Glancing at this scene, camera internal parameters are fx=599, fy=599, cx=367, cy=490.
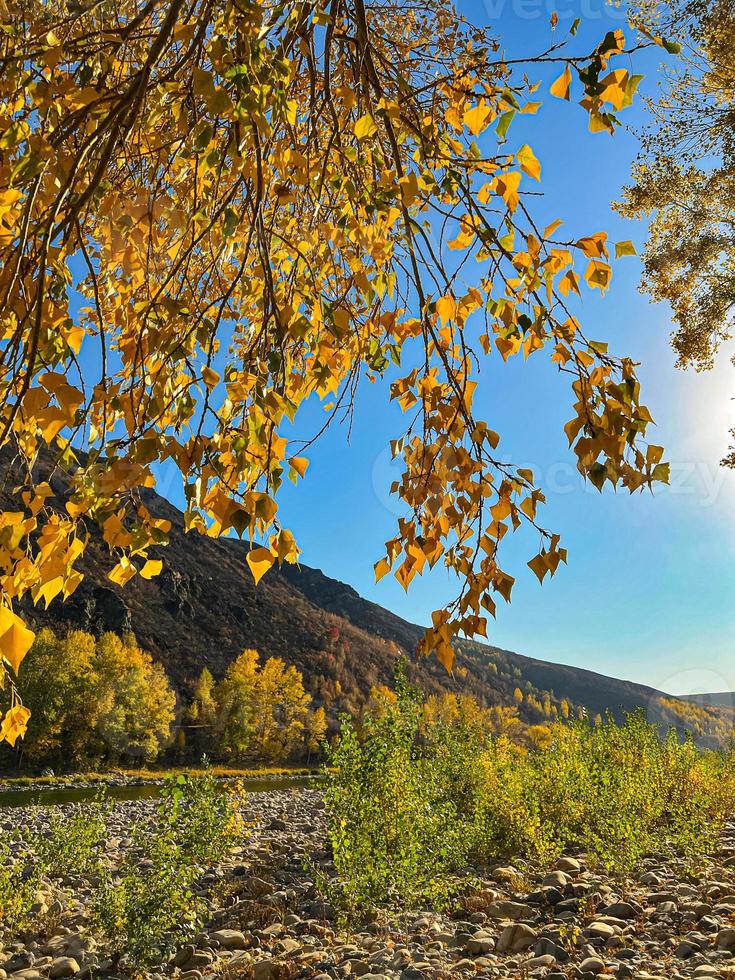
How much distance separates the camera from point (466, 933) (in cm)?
588

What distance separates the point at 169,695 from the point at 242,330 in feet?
153

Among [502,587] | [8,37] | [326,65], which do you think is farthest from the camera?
[8,37]

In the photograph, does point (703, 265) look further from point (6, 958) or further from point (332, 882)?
point (6, 958)

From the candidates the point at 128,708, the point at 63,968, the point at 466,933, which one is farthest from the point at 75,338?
the point at 128,708

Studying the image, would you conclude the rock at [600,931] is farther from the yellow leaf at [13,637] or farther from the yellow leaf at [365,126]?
the yellow leaf at [365,126]

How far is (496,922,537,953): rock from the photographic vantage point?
18.0ft

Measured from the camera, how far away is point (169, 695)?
44.8 meters

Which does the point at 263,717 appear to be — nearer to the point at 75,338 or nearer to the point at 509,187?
the point at 75,338

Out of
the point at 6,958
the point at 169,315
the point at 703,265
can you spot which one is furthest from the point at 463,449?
the point at 703,265

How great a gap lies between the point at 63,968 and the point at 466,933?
3671 mm

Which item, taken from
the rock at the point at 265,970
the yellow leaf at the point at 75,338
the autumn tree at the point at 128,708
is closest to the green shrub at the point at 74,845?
the rock at the point at 265,970

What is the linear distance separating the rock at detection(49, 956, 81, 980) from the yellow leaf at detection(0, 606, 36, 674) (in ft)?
19.5

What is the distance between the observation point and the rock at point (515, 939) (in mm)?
5496

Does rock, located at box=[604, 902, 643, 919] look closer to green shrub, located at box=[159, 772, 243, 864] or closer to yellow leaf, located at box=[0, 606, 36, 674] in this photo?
green shrub, located at box=[159, 772, 243, 864]
